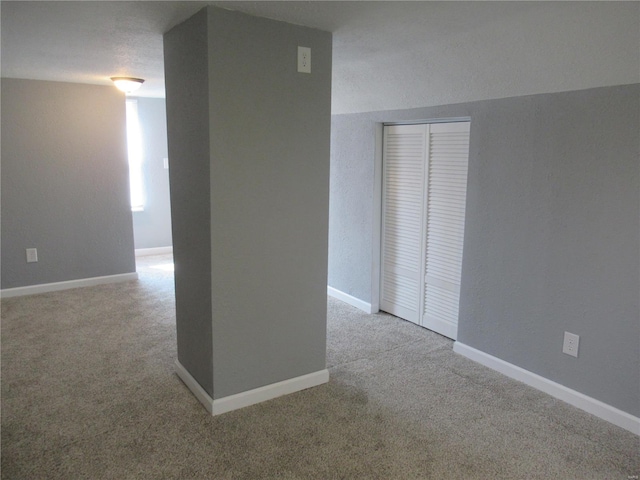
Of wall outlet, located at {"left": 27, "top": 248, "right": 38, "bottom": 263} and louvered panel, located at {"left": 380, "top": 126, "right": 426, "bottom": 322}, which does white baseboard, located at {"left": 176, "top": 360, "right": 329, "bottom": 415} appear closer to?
louvered panel, located at {"left": 380, "top": 126, "right": 426, "bottom": 322}

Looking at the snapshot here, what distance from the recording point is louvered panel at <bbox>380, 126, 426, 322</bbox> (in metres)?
3.65

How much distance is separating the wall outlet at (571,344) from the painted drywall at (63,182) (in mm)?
3959

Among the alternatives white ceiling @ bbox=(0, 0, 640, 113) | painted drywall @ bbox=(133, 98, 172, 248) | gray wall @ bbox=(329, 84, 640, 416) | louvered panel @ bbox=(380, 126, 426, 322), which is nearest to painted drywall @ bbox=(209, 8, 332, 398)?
white ceiling @ bbox=(0, 0, 640, 113)

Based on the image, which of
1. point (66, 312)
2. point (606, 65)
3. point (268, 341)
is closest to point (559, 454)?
point (268, 341)

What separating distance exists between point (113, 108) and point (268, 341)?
3.15 metres

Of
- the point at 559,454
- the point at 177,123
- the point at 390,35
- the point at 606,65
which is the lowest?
the point at 559,454

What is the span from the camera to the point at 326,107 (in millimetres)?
2594

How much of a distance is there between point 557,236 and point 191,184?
1.96 metres

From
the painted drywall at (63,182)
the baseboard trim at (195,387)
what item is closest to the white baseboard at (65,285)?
the painted drywall at (63,182)

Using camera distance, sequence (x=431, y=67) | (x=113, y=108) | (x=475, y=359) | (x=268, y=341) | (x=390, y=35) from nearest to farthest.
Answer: (x=390, y=35) → (x=268, y=341) → (x=431, y=67) → (x=475, y=359) → (x=113, y=108)

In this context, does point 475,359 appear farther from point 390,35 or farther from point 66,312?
point 66,312

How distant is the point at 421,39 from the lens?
99.7 inches

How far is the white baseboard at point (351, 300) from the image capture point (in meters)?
4.10

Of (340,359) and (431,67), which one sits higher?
(431,67)
